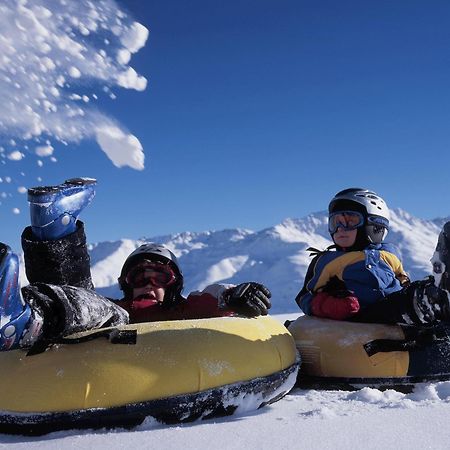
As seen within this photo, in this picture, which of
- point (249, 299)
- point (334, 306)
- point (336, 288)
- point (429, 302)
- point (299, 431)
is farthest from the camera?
point (336, 288)

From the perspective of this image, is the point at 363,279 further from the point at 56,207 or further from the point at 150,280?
the point at 56,207

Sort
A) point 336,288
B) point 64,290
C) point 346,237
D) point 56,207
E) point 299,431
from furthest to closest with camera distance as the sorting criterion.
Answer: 1. point 346,237
2. point 336,288
3. point 56,207
4. point 64,290
5. point 299,431

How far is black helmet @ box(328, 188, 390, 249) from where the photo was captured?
429 centimetres

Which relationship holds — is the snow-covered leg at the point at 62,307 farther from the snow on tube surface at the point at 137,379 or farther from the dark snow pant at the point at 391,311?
the dark snow pant at the point at 391,311

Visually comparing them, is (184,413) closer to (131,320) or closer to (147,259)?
(131,320)

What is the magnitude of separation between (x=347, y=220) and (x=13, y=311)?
2668 mm

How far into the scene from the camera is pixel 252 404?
281 centimetres

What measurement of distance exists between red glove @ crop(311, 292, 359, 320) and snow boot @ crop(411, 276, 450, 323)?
0.44 m

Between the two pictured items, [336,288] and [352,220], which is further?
[352,220]

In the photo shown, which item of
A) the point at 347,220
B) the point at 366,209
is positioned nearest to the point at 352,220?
the point at 347,220

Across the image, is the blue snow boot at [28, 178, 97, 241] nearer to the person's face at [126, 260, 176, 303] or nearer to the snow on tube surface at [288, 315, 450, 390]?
the person's face at [126, 260, 176, 303]

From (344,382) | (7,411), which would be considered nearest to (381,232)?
(344,382)

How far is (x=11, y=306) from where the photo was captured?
2.58 metres

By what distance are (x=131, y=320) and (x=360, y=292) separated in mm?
1723
